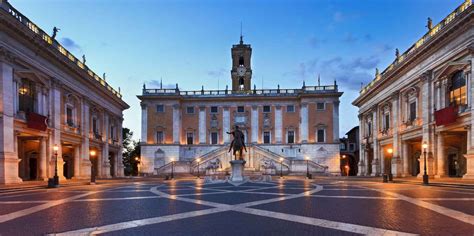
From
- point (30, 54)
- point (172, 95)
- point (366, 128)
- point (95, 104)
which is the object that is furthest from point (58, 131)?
point (366, 128)

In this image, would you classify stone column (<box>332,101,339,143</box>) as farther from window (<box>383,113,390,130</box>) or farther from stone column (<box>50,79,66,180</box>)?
stone column (<box>50,79,66,180</box>)

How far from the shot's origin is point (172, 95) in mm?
71125

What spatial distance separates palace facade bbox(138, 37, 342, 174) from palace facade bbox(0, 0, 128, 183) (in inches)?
665

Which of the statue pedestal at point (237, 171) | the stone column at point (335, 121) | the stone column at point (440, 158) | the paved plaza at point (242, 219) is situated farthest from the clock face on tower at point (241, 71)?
the paved plaza at point (242, 219)

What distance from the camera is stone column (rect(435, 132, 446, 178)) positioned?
3406 cm

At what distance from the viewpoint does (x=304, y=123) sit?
7006 cm

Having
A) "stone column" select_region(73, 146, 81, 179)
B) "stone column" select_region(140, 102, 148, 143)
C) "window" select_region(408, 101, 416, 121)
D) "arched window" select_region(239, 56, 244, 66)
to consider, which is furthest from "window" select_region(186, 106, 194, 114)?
"window" select_region(408, 101, 416, 121)

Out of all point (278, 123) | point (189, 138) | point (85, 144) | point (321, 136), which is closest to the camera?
point (85, 144)

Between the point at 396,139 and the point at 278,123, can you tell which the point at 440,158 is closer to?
the point at 396,139

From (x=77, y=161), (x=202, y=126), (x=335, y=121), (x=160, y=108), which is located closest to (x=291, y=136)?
(x=335, y=121)

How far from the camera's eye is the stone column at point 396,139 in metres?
44.2

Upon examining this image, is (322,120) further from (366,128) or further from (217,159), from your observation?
(217,159)

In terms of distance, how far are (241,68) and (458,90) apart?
2064 inches

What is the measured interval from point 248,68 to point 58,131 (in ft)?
A: 163
